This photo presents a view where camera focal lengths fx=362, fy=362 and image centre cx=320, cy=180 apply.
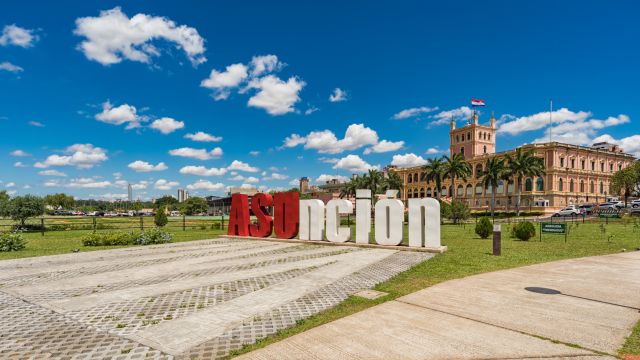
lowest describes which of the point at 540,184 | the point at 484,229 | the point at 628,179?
the point at 484,229

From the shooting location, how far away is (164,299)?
8438 mm

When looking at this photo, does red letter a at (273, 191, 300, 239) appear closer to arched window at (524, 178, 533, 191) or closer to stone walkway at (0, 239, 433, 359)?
stone walkway at (0, 239, 433, 359)

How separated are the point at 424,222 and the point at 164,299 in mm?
12470

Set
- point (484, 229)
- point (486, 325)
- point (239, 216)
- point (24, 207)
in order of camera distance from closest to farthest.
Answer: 1. point (486, 325)
2. point (484, 229)
3. point (239, 216)
4. point (24, 207)

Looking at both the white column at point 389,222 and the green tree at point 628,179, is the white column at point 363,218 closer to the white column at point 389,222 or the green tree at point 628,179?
the white column at point 389,222

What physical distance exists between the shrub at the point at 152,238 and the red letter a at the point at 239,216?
4339mm

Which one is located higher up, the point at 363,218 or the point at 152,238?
the point at 363,218

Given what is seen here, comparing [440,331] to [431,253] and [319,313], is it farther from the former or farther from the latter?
[431,253]

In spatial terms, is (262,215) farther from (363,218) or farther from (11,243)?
(11,243)

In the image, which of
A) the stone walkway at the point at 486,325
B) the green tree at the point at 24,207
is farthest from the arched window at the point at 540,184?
the green tree at the point at 24,207

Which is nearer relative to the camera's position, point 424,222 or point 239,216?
point 424,222

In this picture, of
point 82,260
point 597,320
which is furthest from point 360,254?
point 82,260

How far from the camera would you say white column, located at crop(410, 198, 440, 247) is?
55.1 ft

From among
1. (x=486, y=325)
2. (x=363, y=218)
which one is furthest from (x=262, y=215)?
(x=486, y=325)
